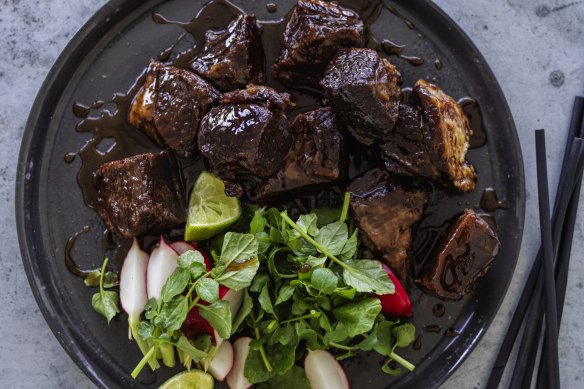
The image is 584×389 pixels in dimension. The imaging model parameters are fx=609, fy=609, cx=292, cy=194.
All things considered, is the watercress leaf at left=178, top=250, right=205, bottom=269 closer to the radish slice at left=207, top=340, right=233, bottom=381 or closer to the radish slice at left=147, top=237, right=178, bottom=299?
the radish slice at left=147, top=237, right=178, bottom=299

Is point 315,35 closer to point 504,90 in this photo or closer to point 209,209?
point 209,209

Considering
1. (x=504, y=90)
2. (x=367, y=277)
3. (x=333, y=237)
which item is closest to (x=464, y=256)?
(x=367, y=277)

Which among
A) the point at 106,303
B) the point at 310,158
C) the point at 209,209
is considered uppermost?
the point at 310,158

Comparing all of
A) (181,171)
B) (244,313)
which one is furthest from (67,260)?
(244,313)

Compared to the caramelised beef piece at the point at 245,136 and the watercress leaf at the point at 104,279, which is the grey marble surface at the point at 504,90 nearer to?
the watercress leaf at the point at 104,279

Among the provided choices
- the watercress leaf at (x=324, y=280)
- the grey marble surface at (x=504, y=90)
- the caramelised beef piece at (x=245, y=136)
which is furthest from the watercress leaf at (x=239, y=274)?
the grey marble surface at (x=504, y=90)

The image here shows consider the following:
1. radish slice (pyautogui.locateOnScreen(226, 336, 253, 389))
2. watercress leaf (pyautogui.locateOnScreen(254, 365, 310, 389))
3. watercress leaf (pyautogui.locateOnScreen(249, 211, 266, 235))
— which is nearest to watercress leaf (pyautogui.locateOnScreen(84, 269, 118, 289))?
radish slice (pyautogui.locateOnScreen(226, 336, 253, 389))
